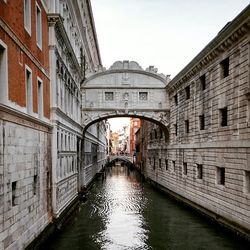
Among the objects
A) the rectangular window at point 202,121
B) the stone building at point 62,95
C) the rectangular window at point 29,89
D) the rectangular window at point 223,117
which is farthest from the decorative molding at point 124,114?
the rectangular window at point 29,89

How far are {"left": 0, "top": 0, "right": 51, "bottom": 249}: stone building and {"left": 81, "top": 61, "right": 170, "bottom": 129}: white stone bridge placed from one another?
12.3 meters

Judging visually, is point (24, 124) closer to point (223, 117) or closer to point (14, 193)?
point (14, 193)

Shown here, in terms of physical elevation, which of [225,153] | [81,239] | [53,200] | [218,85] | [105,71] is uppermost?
[105,71]

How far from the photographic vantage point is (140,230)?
15500mm

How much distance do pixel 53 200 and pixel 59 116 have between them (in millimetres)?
3667

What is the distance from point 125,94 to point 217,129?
36.7 ft

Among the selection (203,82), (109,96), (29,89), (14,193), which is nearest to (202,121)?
(203,82)

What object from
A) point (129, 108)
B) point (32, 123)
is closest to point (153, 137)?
point (129, 108)

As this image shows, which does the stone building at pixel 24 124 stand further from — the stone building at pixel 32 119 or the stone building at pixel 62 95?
the stone building at pixel 62 95

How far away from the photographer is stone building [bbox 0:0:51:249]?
8500 mm

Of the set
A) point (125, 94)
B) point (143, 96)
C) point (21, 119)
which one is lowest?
point (21, 119)

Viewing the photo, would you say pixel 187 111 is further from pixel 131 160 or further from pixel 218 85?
pixel 131 160

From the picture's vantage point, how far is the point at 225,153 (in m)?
15.2

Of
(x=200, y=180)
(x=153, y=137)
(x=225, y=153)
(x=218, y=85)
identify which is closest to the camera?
(x=225, y=153)
